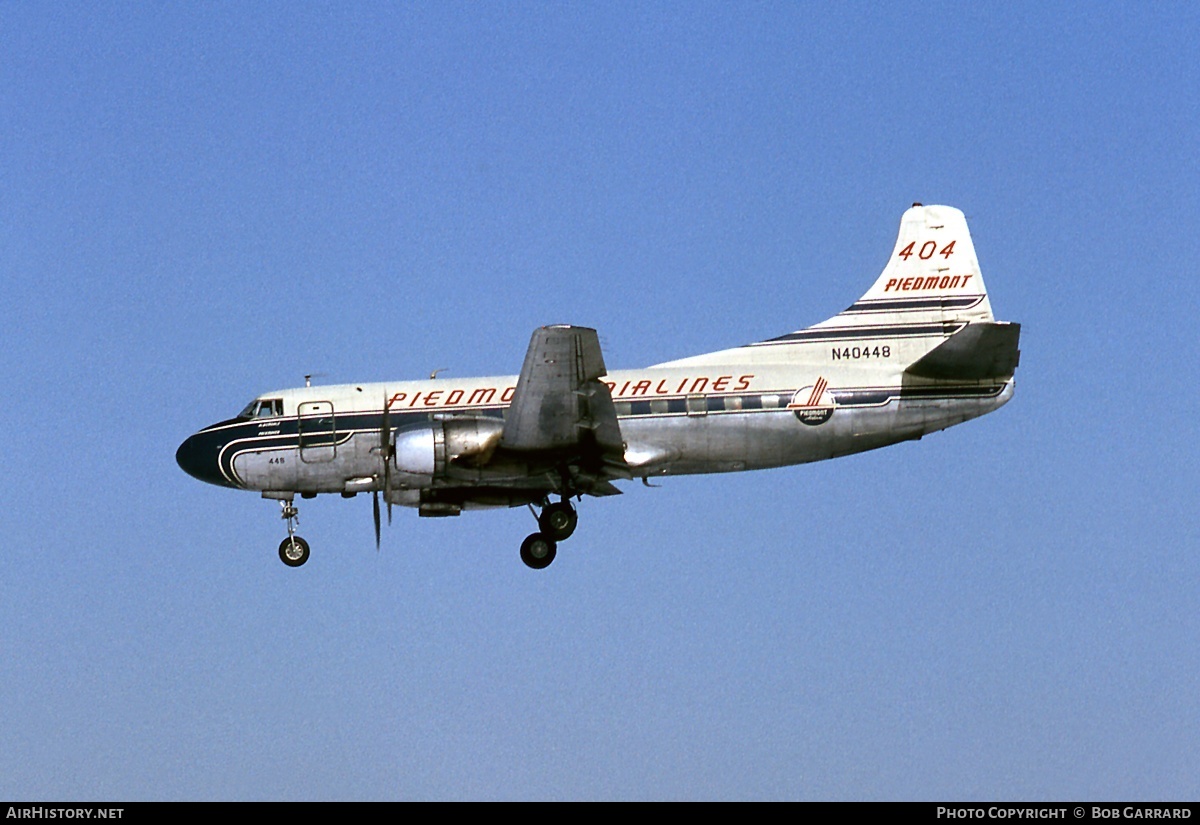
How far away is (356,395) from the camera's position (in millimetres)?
34656

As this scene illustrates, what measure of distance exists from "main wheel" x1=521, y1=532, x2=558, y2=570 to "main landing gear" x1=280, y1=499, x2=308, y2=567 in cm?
470

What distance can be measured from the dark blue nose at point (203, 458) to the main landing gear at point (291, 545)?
130cm

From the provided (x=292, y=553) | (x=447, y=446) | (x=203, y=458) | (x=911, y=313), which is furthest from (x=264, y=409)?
(x=911, y=313)

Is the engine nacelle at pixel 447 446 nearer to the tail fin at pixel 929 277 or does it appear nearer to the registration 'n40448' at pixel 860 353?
the registration 'n40448' at pixel 860 353

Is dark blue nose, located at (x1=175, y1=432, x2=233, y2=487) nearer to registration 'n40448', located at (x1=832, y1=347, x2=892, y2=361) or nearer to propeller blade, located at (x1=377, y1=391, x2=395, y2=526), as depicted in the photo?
propeller blade, located at (x1=377, y1=391, x2=395, y2=526)

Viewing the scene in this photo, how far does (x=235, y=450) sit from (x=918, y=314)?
1533cm

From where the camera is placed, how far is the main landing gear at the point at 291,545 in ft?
114

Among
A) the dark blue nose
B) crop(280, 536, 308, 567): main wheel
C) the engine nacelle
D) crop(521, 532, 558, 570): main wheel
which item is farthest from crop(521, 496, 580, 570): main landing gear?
the dark blue nose

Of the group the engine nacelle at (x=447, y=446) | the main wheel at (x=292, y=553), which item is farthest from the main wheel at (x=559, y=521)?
the main wheel at (x=292, y=553)

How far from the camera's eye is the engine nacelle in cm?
3186
